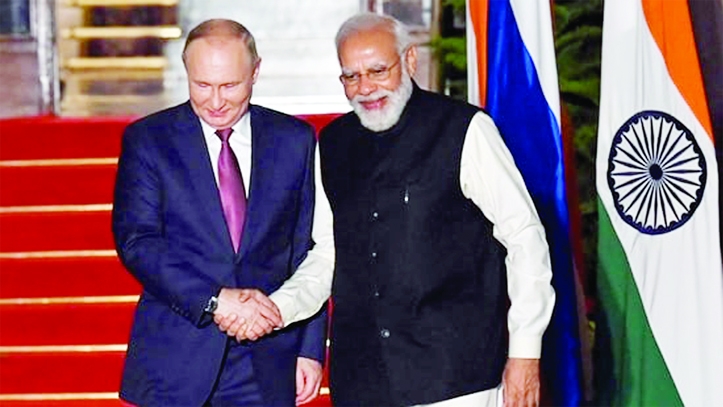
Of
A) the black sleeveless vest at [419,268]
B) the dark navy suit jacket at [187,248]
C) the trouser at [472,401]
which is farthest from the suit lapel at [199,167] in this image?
the trouser at [472,401]

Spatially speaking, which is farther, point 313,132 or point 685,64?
point 685,64

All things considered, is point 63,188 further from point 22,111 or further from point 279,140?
point 279,140

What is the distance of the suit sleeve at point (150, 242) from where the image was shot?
3922mm

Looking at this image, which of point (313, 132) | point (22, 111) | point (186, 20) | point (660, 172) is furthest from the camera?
point (186, 20)

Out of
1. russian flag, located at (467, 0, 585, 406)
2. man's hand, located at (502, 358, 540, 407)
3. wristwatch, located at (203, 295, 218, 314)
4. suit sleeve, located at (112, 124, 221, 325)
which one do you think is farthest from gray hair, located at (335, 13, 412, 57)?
russian flag, located at (467, 0, 585, 406)

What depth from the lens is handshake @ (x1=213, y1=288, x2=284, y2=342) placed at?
3.92 meters

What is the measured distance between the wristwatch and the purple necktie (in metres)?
0.16

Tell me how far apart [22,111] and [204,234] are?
5.07 meters

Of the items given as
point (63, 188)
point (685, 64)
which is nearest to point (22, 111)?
point (63, 188)

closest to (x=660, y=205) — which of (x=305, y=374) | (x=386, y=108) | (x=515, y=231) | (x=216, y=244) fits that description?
(x=515, y=231)

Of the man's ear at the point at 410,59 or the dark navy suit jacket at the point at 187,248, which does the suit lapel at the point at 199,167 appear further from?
the man's ear at the point at 410,59

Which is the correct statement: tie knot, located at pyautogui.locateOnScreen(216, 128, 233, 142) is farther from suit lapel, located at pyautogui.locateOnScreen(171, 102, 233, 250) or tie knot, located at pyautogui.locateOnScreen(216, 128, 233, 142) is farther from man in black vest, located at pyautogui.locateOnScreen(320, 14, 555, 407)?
man in black vest, located at pyautogui.locateOnScreen(320, 14, 555, 407)

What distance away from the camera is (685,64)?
4.92 meters

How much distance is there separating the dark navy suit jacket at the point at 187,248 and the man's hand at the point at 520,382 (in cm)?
58
